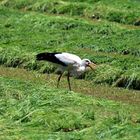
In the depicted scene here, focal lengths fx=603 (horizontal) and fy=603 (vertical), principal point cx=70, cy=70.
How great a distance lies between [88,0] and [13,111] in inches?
611

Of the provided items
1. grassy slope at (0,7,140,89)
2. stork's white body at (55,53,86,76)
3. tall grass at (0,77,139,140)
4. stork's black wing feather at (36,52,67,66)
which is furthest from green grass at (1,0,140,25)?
tall grass at (0,77,139,140)

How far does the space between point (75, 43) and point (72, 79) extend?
2879mm

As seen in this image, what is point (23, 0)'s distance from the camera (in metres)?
25.2

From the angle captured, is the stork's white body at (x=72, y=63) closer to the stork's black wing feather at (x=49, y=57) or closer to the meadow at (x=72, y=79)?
the stork's black wing feather at (x=49, y=57)

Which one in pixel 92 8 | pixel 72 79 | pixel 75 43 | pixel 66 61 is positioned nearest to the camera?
pixel 66 61

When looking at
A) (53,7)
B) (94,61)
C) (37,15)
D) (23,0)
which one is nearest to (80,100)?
(94,61)

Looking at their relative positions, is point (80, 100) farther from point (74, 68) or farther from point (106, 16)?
point (106, 16)

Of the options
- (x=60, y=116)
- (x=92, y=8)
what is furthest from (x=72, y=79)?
(x=92, y=8)

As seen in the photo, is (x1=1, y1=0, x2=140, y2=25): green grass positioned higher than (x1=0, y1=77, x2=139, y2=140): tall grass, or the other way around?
(x1=0, y1=77, x2=139, y2=140): tall grass

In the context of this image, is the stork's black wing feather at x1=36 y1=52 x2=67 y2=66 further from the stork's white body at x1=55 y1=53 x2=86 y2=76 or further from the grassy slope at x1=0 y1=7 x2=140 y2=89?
the grassy slope at x1=0 y1=7 x2=140 y2=89

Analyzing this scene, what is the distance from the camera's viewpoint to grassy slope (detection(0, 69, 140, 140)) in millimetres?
8555

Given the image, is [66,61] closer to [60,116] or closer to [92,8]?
[60,116]

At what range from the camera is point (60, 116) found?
9422mm

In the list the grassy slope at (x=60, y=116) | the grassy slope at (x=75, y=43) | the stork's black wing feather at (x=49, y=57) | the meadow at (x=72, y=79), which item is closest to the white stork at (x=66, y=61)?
the stork's black wing feather at (x=49, y=57)
